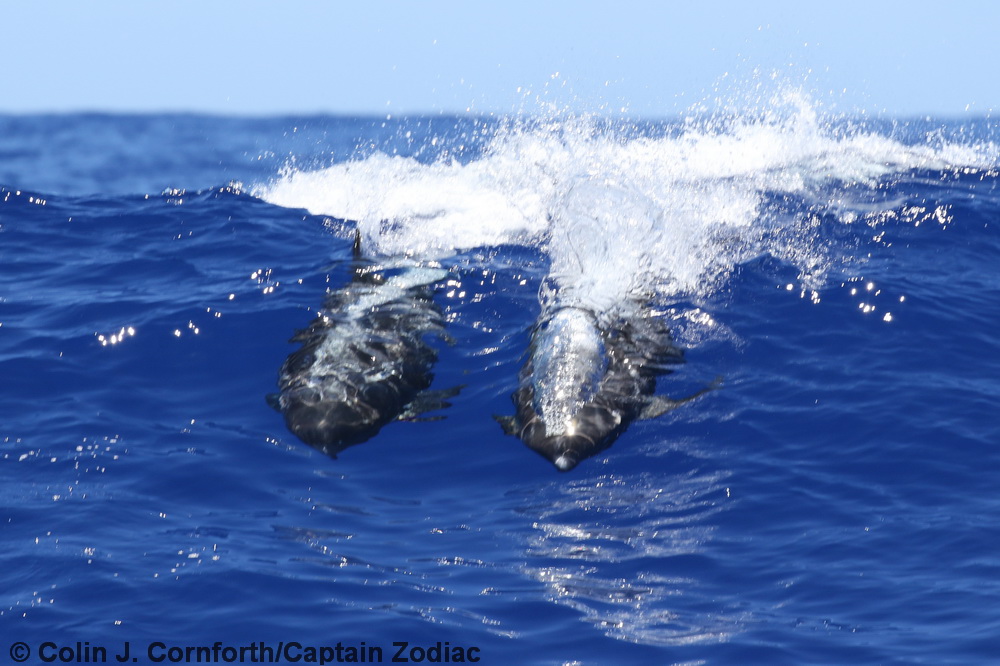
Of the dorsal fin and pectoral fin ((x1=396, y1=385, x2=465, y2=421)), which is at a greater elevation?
the dorsal fin

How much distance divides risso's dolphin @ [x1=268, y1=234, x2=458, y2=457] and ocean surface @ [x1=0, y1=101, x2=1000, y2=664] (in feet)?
0.79

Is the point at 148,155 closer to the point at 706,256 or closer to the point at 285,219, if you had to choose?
the point at 285,219

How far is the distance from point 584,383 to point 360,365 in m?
2.33

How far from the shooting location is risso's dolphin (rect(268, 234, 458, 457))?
10383 mm

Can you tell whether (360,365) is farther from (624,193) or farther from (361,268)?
(624,193)

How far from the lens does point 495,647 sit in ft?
24.2

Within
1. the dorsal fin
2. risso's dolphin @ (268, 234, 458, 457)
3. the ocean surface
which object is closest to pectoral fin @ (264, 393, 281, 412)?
risso's dolphin @ (268, 234, 458, 457)

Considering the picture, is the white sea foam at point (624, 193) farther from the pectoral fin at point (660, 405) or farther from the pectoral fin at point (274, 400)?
the pectoral fin at point (274, 400)

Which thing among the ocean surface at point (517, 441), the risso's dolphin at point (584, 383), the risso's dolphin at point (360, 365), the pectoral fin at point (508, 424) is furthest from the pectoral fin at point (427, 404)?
the risso's dolphin at point (584, 383)

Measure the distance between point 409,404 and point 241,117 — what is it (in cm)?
4976

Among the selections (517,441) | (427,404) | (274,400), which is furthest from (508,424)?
(274,400)

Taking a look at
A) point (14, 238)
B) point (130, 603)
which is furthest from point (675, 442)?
point (14, 238)

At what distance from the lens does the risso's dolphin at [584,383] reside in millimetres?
9992

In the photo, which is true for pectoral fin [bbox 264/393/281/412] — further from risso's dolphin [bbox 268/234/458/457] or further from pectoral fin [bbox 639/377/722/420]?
pectoral fin [bbox 639/377/722/420]
